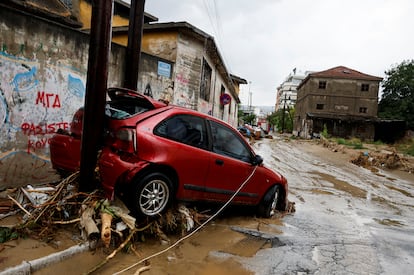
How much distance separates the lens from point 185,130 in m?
4.22

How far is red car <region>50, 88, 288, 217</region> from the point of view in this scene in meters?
3.62

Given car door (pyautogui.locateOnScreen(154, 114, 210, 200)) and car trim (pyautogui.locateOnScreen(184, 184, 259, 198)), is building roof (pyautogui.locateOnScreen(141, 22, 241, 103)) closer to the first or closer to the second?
car door (pyautogui.locateOnScreen(154, 114, 210, 200))

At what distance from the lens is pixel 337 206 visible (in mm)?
7078

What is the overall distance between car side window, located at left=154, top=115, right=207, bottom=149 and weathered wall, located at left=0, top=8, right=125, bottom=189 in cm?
327

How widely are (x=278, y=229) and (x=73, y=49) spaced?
18.2 ft

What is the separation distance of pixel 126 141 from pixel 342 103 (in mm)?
47621

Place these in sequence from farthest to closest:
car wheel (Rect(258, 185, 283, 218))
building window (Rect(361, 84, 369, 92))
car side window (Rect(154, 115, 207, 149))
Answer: building window (Rect(361, 84, 369, 92)) → car wheel (Rect(258, 185, 283, 218)) → car side window (Rect(154, 115, 207, 149))

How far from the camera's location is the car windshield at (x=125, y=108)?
4129mm

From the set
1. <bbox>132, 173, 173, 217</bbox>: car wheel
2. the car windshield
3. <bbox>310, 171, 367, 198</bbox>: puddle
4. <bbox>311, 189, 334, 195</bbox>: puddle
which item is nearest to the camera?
<bbox>132, 173, 173, 217</bbox>: car wheel

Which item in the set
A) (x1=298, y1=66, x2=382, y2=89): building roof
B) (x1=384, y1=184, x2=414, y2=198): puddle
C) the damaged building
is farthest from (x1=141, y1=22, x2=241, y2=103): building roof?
(x1=298, y1=66, x2=382, y2=89): building roof

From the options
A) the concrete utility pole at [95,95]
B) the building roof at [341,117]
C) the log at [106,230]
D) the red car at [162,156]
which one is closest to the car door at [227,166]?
the red car at [162,156]

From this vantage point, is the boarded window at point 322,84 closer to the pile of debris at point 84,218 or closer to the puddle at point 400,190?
the puddle at point 400,190

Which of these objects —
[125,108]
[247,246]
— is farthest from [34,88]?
[247,246]

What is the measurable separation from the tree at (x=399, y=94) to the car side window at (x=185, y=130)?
46003 millimetres
